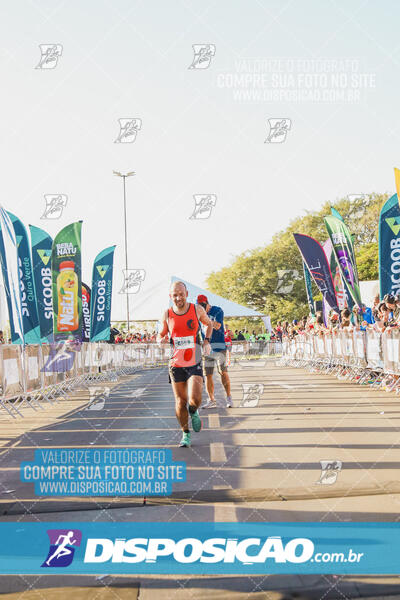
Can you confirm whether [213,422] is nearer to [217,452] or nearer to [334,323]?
[217,452]

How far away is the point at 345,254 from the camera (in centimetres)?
2116

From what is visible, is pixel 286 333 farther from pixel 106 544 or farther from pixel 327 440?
pixel 106 544

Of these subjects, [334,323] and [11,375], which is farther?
[334,323]

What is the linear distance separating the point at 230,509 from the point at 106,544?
116cm

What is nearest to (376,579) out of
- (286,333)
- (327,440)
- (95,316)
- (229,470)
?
(229,470)

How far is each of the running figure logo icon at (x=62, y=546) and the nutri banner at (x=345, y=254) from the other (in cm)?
1676

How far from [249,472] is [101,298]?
20.4m

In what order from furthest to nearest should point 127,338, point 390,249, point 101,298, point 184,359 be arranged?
point 127,338 → point 101,298 → point 390,249 → point 184,359

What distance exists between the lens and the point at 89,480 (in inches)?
260

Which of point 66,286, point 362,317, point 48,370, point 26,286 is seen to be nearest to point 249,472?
point 48,370

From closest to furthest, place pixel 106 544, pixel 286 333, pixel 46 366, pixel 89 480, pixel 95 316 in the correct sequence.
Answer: pixel 106 544 → pixel 89 480 → pixel 46 366 → pixel 95 316 → pixel 286 333

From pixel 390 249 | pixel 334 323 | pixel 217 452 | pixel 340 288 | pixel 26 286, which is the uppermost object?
pixel 390 249

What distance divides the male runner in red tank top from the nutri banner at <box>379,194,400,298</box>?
8.98 m

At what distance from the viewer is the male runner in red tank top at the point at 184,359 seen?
861 cm
